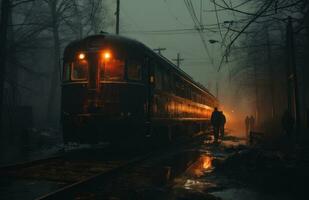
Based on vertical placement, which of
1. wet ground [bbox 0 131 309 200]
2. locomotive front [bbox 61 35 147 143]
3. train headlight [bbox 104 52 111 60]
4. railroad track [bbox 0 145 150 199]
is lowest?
wet ground [bbox 0 131 309 200]

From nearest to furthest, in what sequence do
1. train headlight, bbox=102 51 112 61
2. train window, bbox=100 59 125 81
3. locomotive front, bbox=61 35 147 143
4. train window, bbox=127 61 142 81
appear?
locomotive front, bbox=61 35 147 143
train window, bbox=100 59 125 81
train headlight, bbox=102 51 112 61
train window, bbox=127 61 142 81

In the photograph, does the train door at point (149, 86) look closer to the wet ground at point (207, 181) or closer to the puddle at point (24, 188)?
the wet ground at point (207, 181)

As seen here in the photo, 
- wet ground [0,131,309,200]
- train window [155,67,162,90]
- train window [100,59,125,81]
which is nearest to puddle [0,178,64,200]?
wet ground [0,131,309,200]

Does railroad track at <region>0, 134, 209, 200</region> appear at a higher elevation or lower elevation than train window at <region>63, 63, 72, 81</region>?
lower

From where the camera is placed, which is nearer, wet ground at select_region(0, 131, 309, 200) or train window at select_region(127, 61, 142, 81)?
wet ground at select_region(0, 131, 309, 200)

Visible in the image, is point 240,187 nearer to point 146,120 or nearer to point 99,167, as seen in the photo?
point 99,167

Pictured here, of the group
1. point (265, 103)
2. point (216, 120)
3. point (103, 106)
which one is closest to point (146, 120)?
point (103, 106)

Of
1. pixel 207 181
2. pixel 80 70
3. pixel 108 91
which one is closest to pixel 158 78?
pixel 108 91

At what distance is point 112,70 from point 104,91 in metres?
0.74

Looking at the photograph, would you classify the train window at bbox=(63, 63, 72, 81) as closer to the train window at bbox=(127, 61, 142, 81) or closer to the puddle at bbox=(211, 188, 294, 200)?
the train window at bbox=(127, 61, 142, 81)

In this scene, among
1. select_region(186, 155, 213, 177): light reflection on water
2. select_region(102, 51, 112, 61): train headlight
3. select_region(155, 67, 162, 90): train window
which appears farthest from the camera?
select_region(155, 67, 162, 90): train window

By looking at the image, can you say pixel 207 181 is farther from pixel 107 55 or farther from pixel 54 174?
pixel 107 55

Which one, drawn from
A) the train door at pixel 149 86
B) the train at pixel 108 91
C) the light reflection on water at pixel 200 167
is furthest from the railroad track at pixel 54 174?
the light reflection on water at pixel 200 167

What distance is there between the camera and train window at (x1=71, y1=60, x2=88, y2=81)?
1129cm
